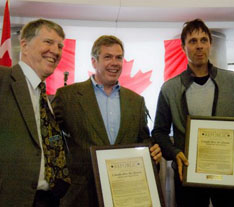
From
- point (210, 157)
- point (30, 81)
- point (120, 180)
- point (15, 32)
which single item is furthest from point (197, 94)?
point (15, 32)

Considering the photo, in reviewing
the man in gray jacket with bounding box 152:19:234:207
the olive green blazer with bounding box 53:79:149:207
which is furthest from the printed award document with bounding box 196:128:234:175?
the olive green blazer with bounding box 53:79:149:207

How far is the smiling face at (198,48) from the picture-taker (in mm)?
1977

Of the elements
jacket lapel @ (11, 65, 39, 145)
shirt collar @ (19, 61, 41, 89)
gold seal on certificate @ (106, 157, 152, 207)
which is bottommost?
gold seal on certificate @ (106, 157, 152, 207)

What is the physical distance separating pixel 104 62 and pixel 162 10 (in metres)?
2.76

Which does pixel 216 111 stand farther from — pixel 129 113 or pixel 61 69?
pixel 61 69

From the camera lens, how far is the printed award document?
1.77 metres

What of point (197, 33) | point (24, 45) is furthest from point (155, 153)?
point (24, 45)

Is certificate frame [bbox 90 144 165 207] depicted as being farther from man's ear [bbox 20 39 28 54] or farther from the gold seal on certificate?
man's ear [bbox 20 39 28 54]

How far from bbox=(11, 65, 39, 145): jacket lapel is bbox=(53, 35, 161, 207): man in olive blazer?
0.45 m

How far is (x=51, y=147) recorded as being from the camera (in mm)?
1533

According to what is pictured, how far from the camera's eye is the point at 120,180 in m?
1.60

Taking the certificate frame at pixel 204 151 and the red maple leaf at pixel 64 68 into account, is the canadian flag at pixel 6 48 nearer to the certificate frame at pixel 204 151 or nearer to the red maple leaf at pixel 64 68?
the red maple leaf at pixel 64 68

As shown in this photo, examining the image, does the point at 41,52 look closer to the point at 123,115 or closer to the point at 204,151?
the point at 123,115

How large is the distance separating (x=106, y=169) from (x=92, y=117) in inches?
15.9
